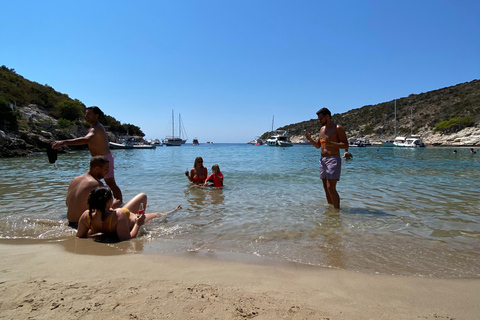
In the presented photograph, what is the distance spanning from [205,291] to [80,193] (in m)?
2.81

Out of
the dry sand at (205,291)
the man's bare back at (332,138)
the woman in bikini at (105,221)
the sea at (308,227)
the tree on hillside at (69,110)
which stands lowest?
the sea at (308,227)

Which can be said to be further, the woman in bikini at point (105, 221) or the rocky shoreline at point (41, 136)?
the rocky shoreline at point (41, 136)

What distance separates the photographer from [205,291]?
2330mm

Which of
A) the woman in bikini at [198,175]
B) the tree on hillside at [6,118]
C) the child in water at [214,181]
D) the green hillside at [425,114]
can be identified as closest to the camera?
the child in water at [214,181]

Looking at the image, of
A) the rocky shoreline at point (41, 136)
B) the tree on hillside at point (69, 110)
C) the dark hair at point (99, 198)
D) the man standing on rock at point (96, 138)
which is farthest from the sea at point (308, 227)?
the tree on hillside at point (69, 110)

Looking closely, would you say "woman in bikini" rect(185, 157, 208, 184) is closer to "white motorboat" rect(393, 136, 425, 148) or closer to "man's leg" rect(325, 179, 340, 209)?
"man's leg" rect(325, 179, 340, 209)

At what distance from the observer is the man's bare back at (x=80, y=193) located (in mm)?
4148

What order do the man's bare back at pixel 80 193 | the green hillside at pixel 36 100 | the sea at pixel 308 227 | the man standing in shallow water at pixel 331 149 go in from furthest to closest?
1. the green hillside at pixel 36 100
2. the man standing in shallow water at pixel 331 149
3. the man's bare back at pixel 80 193
4. the sea at pixel 308 227

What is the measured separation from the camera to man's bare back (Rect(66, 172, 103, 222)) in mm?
4148

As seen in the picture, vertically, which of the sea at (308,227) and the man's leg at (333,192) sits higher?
the man's leg at (333,192)

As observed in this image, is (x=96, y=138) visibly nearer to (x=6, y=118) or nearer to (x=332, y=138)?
(x=332, y=138)

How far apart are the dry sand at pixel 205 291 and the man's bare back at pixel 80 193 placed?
1073mm

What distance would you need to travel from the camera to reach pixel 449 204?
6246 mm

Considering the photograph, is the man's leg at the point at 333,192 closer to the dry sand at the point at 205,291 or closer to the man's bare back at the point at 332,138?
the man's bare back at the point at 332,138
